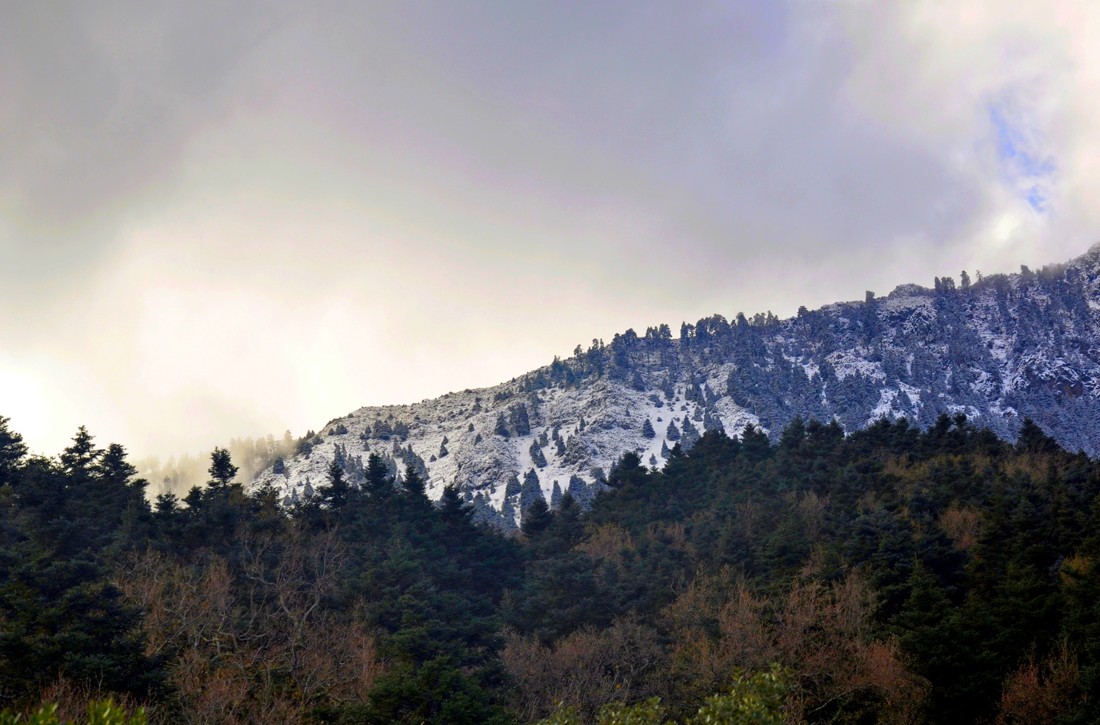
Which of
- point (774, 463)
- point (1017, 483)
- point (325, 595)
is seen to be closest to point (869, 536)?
point (1017, 483)

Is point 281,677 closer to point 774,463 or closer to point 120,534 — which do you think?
point 120,534

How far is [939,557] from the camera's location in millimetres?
50312

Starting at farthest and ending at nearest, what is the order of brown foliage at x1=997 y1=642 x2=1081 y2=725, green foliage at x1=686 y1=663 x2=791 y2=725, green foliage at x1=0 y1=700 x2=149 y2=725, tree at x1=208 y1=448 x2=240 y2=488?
tree at x1=208 y1=448 x2=240 y2=488, brown foliage at x1=997 y1=642 x2=1081 y2=725, green foliage at x1=686 y1=663 x2=791 y2=725, green foliage at x1=0 y1=700 x2=149 y2=725

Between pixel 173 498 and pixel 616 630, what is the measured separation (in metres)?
36.6

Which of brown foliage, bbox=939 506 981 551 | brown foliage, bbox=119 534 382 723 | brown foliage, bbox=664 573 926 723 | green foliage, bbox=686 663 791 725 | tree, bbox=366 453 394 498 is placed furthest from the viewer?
tree, bbox=366 453 394 498

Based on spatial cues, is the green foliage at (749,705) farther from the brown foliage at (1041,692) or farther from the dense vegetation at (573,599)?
the brown foliage at (1041,692)

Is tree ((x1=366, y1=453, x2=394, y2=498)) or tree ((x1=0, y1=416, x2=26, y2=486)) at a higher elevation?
tree ((x1=0, y1=416, x2=26, y2=486))

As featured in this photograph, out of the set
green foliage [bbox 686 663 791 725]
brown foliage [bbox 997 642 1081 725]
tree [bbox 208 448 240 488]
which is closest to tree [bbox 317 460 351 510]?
tree [bbox 208 448 240 488]

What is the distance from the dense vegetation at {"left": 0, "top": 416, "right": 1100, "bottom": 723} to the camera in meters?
33.0

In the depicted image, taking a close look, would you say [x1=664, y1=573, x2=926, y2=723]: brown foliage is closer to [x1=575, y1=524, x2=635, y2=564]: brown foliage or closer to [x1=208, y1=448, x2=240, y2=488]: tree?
[x1=575, y1=524, x2=635, y2=564]: brown foliage

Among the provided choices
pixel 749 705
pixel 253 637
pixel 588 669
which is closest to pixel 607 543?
pixel 588 669

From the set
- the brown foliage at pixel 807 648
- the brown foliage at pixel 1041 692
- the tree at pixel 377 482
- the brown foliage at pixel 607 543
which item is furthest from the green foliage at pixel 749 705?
the tree at pixel 377 482

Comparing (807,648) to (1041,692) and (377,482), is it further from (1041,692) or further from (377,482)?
(377,482)

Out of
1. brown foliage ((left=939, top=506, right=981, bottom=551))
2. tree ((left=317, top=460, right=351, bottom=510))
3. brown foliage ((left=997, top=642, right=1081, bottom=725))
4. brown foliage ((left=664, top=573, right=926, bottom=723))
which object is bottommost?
brown foliage ((left=997, top=642, right=1081, bottom=725))
